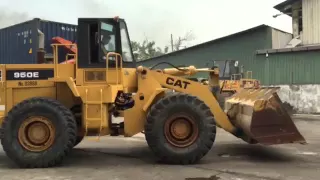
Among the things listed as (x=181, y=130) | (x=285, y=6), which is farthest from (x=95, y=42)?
(x=285, y=6)

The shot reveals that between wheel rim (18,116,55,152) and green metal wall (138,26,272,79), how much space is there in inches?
778

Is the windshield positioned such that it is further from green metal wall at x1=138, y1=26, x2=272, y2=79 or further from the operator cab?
green metal wall at x1=138, y1=26, x2=272, y2=79

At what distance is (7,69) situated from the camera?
8219 millimetres

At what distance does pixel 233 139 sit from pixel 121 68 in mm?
5052

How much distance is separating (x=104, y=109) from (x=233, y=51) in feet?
75.9

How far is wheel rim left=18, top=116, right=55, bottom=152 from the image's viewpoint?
784 centimetres

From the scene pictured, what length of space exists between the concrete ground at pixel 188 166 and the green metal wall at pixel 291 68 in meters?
15.3

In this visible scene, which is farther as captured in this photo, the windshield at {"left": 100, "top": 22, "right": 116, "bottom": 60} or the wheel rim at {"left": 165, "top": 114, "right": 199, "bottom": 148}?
the windshield at {"left": 100, "top": 22, "right": 116, "bottom": 60}

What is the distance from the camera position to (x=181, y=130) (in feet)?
26.8

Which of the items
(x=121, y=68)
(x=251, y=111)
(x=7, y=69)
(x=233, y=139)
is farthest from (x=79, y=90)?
(x=233, y=139)

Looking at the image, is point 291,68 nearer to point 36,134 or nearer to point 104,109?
point 104,109

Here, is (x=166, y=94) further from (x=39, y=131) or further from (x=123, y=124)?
(x=39, y=131)

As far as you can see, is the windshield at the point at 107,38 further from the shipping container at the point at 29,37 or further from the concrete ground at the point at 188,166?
the shipping container at the point at 29,37

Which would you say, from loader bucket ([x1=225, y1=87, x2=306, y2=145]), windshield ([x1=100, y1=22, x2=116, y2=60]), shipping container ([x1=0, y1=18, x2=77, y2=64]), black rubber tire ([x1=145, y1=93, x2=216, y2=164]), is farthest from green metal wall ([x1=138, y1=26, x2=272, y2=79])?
black rubber tire ([x1=145, y1=93, x2=216, y2=164])
